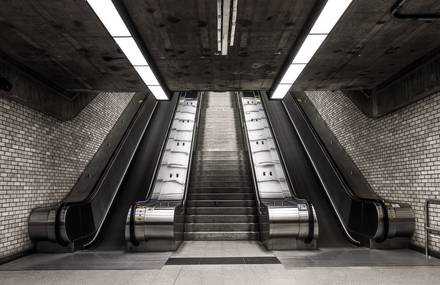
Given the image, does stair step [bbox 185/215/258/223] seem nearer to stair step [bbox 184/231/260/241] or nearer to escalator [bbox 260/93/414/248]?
stair step [bbox 184/231/260/241]

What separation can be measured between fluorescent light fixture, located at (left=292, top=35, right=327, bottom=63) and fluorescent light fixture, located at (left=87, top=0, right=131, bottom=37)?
89.6 inches

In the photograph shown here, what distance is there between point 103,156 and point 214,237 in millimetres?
3502

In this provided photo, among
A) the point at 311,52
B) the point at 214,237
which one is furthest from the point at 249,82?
the point at 214,237

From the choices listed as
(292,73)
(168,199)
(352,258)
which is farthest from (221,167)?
(352,258)

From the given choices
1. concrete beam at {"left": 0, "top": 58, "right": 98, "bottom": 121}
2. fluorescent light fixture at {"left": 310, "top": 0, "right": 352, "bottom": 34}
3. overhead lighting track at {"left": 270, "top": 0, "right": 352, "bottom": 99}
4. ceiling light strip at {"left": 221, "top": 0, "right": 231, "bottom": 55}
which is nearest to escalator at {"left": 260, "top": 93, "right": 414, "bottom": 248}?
overhead lighting track at {"left": 270, "top": 0, "right": 352, "bottom": 99}

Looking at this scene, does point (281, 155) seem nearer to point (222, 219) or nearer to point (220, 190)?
point (220, 190)

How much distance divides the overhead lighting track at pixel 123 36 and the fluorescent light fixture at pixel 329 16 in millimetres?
2203

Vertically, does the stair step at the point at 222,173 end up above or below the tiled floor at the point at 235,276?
above

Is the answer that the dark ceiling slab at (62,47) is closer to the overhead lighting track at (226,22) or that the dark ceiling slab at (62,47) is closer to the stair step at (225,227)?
the overhead lighting track at (226,22)

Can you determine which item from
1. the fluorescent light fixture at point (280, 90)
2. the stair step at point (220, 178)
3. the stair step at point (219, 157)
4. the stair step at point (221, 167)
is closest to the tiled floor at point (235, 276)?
the fluorescent light fixture at point (280, 90)

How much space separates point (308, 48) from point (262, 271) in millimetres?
3034

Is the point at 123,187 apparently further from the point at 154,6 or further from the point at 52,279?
the point at 154,6

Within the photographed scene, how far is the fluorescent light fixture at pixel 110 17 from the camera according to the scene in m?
3.74

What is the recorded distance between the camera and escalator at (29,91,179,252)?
6043mm
